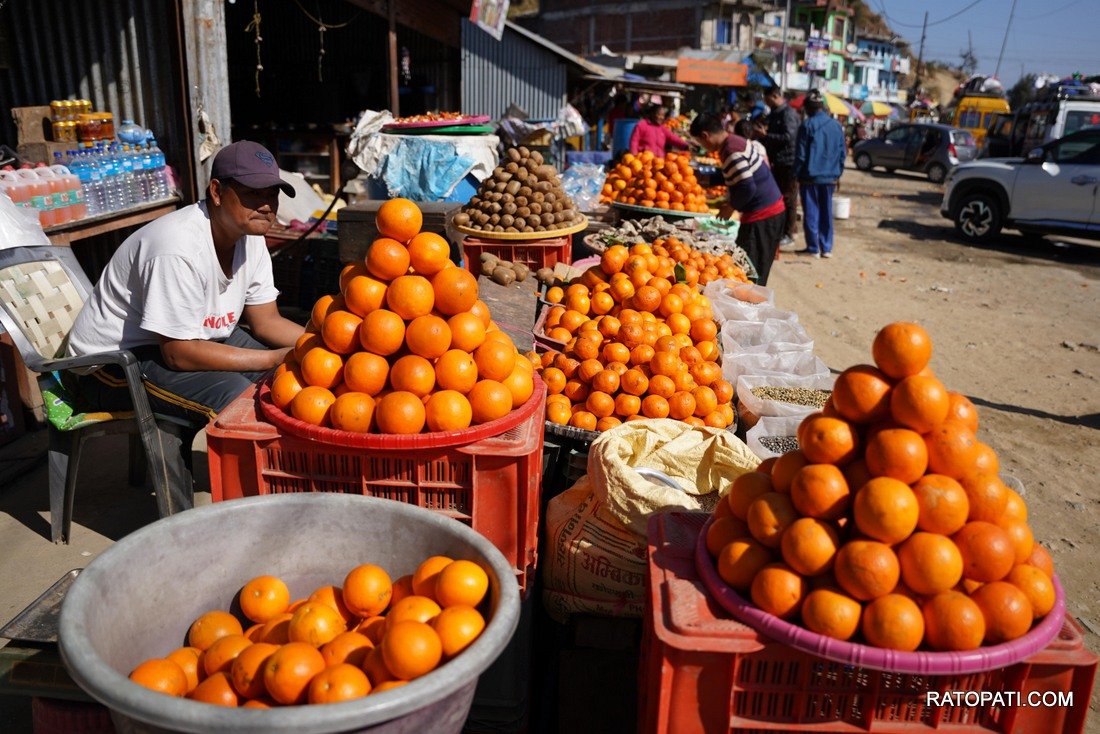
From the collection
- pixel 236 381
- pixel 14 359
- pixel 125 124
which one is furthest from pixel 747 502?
pixel 125 124

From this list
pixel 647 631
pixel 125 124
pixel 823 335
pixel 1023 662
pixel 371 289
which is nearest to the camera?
pixel 1023 662

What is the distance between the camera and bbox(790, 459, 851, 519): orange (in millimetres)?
1786

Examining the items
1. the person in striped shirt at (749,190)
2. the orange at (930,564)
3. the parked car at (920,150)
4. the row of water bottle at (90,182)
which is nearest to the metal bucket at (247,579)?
the orange at (930,564)

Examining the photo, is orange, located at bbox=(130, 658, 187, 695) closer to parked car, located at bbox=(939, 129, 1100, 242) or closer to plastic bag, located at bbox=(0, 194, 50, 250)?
plastic bag, located at bbox=(0, 194, 50, 250)

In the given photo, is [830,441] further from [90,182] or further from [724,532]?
[90,182]

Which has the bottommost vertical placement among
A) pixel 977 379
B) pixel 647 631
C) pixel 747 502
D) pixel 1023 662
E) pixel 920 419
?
pixel 977 379

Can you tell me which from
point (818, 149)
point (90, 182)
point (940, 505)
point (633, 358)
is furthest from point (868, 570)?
point (818, 149)

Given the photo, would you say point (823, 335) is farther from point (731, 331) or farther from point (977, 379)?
point (731, 331)

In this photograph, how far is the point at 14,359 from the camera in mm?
4555

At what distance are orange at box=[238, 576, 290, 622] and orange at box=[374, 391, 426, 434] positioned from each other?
0.50 metres

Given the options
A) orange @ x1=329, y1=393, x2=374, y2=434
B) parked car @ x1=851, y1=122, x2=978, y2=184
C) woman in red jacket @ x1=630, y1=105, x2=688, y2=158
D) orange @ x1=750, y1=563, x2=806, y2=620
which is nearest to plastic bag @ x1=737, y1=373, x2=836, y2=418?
orange @ x1=750, y1=563, x2=806, y2=620

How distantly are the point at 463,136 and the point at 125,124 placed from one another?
394 cm

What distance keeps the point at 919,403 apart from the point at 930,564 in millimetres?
357

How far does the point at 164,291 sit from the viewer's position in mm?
3053
